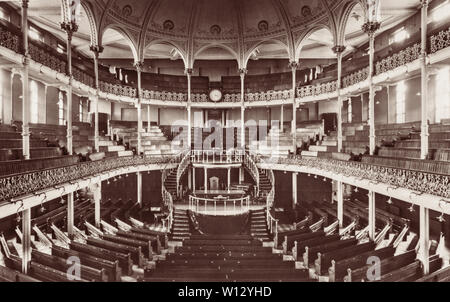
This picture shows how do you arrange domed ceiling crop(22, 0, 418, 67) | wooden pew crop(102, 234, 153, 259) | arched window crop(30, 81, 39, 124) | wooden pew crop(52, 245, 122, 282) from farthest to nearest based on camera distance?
1. domed ceiling crop(22, 0, 418, 67)
2. arched window crop(30, 81, 39, 124)
3. wooden pew crop(102, 234, 153, 259)
4. wooden pew crop(52, 245, 122, 282)

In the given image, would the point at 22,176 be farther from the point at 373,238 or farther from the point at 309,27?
the point at 309,27

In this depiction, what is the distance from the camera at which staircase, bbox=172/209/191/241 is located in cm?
1627

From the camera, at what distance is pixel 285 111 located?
30.0m

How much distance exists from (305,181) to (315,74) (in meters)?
9.14

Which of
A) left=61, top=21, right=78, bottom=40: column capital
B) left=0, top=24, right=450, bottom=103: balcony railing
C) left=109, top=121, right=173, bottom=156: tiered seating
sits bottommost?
left=109, top=121, right=173, bottom=156: tiered seating

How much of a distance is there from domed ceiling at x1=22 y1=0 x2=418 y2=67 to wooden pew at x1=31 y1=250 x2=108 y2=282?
15557mm

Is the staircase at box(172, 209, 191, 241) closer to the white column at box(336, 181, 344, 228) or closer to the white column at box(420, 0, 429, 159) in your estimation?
the white column at box(336, 181, 344, 228)

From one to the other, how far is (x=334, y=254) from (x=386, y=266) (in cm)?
182

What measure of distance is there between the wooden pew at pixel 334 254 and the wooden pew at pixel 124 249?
6.53 m

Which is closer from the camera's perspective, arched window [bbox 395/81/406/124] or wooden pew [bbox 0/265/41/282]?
wooden pew [bbox 0/265/41/282]

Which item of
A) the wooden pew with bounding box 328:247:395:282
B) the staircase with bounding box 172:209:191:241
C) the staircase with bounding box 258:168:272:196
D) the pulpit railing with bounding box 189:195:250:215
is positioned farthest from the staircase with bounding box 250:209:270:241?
the wooden pew with bounding box 328:247:395:282

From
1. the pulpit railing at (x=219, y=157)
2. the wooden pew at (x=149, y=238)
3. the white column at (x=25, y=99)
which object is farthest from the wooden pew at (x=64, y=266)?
the pulpit railing at (x=219, y=157)
